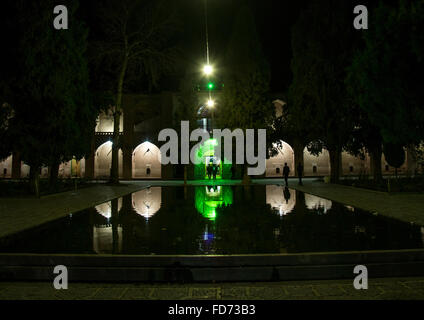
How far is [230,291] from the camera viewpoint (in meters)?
4.96

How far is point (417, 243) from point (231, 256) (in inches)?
138

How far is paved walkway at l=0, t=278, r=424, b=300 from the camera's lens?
15.5 feet

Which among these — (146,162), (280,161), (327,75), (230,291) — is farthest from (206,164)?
(230,291)

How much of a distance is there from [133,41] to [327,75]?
44.1 ft

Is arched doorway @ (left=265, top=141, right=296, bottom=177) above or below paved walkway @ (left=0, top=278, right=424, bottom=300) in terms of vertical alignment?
above

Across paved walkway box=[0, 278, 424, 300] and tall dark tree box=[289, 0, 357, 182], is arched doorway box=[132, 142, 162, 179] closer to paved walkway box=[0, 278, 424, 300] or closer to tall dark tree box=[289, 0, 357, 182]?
tall dark tree box=[289, 0, 357, 182]

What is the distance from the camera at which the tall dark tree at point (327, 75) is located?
22469mm

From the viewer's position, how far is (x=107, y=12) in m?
23.5

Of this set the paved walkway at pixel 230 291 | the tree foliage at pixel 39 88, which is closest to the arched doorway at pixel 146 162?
the tree foliage at pixel 39 88

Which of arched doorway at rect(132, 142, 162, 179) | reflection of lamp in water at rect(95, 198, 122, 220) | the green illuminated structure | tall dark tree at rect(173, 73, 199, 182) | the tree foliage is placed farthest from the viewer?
arched doorway at rect(132, 142, 162, 179)

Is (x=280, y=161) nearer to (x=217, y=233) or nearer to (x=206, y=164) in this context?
(x=206, y=164)

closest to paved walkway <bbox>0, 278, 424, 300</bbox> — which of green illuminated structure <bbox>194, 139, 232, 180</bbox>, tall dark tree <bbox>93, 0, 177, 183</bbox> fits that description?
tall dark tree <bbox>93, 0, 177, 183</bbox>

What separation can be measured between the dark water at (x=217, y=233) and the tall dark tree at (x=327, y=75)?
12.1 metres

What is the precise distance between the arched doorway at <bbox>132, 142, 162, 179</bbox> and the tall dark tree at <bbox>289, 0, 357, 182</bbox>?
53.5ft
